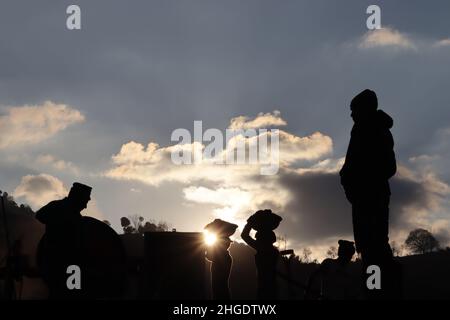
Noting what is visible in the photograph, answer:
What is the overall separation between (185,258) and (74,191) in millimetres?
2569

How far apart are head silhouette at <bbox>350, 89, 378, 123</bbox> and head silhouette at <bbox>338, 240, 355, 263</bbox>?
317 centimetres

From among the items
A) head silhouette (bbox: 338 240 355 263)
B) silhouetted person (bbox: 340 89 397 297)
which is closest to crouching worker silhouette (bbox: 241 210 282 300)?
head silhouette (bbox: 338 240 355 263)

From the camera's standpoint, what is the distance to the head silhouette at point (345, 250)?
1011 centimetres

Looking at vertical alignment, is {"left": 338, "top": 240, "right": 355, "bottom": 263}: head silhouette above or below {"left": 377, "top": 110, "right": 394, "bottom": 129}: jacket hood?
below

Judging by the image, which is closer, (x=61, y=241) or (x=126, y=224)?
(x=61, y=241)

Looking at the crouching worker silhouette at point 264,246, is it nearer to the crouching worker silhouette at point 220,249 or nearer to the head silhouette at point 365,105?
the crouching worker silhouette at point 220,249

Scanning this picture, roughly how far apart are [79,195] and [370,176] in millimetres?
4425

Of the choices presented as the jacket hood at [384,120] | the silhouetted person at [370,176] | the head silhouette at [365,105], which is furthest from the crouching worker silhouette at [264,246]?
the jacket hood at [384,120]

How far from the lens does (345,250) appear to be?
10133mm

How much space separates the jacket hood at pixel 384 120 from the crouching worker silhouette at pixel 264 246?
9.90 ft

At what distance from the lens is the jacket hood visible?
25.5 feet

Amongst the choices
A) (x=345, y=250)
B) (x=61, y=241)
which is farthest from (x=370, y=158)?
(x=61, y=241)

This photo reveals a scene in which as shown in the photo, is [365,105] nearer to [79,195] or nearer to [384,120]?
[384,120]

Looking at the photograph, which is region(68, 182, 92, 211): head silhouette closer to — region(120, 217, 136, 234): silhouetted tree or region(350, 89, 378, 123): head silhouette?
region(350, 89, 378, 123): head silhouette
